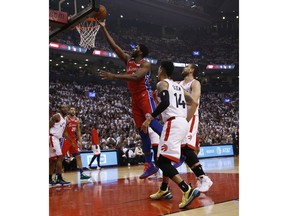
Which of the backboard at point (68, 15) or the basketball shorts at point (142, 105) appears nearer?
the basketball shorts at point (142, 105)

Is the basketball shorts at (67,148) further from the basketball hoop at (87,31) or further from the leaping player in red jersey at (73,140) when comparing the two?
the basketball hoop at (87,31)

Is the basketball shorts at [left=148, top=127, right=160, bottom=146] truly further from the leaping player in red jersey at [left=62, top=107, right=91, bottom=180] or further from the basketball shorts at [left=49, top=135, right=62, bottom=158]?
the leaping player in red jersey at [left=62, top=107, right=91, bottom=180]

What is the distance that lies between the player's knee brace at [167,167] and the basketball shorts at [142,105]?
4.75 ft

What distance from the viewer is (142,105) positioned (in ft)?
18.1

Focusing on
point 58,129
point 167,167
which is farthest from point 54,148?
point 167,167

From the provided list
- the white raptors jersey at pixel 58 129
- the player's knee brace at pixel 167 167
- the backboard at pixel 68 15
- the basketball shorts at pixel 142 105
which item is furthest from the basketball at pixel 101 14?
the player's knee brace at pixel 167 167

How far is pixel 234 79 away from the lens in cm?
3634

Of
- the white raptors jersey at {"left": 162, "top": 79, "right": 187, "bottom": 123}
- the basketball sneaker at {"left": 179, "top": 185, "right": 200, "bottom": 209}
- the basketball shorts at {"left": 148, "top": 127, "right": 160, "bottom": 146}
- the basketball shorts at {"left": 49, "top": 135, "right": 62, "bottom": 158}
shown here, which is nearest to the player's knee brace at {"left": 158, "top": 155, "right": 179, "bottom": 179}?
the basketball sneaker at {"left": 179, "top": 185, "right": 200, "bottom": 209}

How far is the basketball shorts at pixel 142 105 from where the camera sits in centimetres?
550

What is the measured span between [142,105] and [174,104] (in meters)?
1.35

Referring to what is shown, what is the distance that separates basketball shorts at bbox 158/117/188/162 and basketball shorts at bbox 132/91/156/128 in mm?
1327
